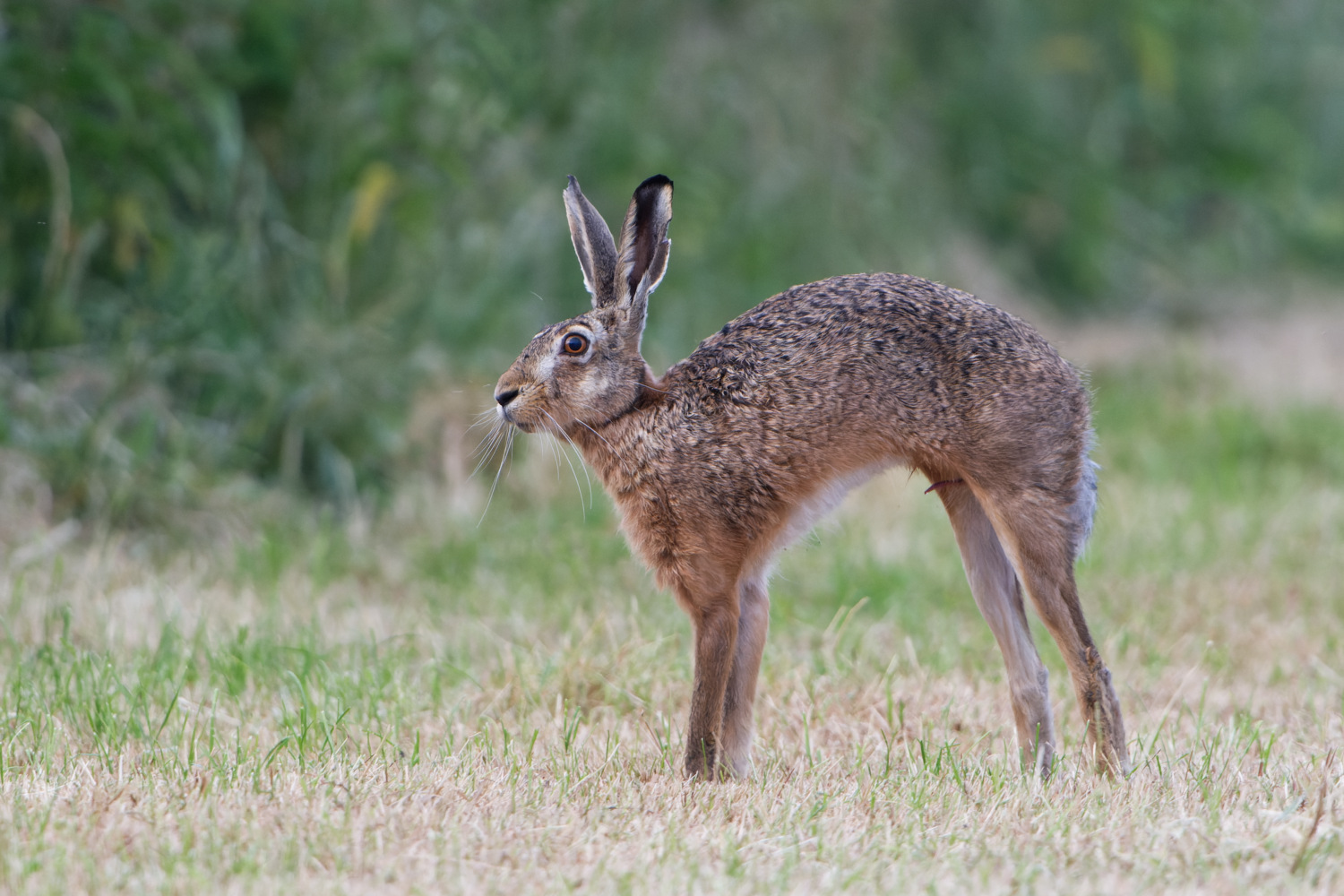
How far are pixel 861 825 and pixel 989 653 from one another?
2.00 meters

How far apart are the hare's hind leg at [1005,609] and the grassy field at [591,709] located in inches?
4.5

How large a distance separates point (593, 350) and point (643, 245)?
307 millimetres

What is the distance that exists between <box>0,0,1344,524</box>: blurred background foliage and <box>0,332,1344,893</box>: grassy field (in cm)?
58

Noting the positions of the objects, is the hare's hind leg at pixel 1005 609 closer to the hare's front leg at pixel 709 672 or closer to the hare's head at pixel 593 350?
the hare's front leg at pixel 709 672

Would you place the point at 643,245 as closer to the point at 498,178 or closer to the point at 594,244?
the point at 594,244

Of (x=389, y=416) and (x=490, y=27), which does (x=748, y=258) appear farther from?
(x=389, y=416)

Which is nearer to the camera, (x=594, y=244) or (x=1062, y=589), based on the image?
(x=1062, y=589)

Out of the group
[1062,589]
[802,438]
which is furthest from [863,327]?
[1062,589]

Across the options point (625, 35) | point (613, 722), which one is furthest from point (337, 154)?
point (613, 722)

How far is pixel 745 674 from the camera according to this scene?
409 cm

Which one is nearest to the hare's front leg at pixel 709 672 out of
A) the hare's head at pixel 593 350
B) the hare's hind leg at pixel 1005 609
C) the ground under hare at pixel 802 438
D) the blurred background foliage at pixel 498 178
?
the ground under hare at pixel 802 438

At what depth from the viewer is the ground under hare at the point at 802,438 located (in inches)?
153

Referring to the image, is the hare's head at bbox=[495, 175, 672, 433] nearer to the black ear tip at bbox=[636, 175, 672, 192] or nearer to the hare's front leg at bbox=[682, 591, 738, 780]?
the black ear tip at bbox=[636, 175, 672, 192]

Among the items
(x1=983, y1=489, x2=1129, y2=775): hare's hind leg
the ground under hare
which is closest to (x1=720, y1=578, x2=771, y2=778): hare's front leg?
the ground under hare
